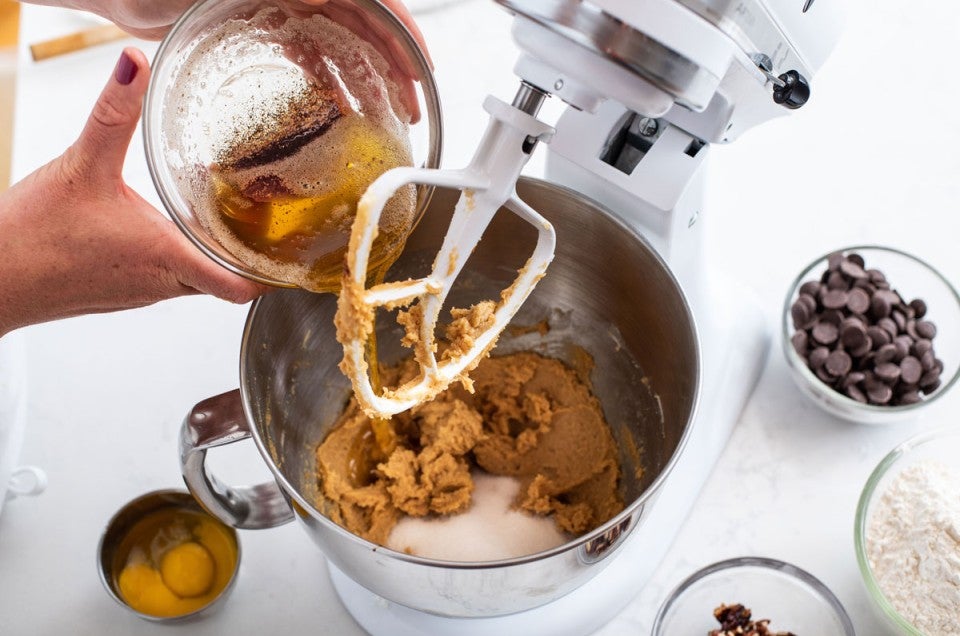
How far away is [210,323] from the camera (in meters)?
1.07

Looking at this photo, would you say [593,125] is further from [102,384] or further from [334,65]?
[102,384]

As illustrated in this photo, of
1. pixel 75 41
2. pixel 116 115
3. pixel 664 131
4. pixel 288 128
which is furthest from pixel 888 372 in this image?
pixel 75 41

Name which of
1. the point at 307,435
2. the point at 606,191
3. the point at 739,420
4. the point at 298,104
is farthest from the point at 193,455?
the point at 739,420

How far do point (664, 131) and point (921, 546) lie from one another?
1.55 feet

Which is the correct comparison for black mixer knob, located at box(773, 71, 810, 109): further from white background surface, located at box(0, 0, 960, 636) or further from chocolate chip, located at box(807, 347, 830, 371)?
chocolate chip, located at box(807, 347, 830, 371)

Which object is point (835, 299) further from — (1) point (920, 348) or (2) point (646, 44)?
(2) point (646, 44)

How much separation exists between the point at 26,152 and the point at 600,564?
0.93 metres

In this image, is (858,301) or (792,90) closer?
(792,90)

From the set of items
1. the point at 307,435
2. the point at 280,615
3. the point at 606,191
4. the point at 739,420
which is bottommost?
the point at 280,615

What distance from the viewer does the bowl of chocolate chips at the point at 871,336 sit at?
0.95m

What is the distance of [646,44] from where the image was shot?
1.60ft

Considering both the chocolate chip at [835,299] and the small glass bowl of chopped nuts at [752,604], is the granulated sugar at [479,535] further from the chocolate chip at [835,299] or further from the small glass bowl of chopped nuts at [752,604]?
the chocolate chip at [835,299]

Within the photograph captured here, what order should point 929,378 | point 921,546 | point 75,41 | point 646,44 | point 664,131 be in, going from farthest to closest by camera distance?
1. point 75,41
2. point 929,378
3. point 921,546
4. point 664,131
5. point 646,44

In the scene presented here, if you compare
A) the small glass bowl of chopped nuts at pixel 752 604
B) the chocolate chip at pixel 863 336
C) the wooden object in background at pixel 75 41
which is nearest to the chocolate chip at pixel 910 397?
the chocolate chip at pixel 863 336
